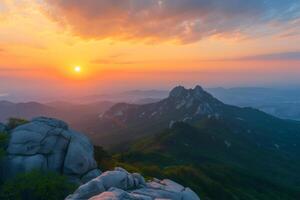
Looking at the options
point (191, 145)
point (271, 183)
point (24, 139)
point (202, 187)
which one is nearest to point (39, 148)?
point (24, 139)

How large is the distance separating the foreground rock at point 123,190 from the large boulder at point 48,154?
33.9 ft

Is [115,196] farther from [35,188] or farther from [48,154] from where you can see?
[48,154]

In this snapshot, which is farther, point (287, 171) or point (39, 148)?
point (287, 171)

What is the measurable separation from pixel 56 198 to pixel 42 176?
8.94 ft

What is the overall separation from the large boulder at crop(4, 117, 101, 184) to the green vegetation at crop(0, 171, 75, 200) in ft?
10.9

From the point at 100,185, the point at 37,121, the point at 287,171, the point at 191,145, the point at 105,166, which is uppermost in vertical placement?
the point at 37,121

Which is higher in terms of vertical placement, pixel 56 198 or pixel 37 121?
pixel 37 121

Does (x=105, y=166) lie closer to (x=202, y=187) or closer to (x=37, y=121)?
(x=37, y=121)

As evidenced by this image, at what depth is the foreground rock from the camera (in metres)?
28.4

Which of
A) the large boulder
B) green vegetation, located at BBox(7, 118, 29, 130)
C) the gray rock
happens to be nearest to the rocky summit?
the large boulder

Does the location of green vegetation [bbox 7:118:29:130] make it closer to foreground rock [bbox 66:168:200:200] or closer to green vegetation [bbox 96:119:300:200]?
green vegetation [bbox 96:119:300:200]

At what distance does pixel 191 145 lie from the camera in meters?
194

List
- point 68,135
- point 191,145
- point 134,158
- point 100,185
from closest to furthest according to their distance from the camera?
point 100,185
point 68,135
point 134,158
point 191,145

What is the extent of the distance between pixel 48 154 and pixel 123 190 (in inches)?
701
